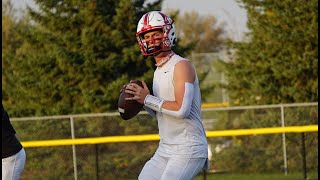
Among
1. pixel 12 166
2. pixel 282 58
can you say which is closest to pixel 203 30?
pixel 282 58

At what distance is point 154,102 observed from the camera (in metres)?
6.44

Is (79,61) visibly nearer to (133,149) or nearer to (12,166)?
(133,149)

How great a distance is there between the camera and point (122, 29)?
813 inches

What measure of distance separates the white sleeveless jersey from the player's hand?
0.39 feet

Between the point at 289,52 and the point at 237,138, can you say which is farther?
the point at 289,52

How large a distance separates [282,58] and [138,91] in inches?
573

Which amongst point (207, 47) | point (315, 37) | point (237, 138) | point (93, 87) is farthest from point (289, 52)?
point (207, 47)

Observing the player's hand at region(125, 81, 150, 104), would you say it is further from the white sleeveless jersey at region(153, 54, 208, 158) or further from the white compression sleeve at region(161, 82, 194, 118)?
the white compression sleeve at region(161, 82, 194, 118)

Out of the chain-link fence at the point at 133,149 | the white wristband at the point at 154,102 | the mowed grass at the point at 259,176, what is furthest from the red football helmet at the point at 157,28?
the mowed grass at the point at 259,176

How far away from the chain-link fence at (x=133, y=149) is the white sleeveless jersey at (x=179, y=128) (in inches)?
360

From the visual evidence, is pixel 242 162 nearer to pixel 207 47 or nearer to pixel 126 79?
pixel 126 79

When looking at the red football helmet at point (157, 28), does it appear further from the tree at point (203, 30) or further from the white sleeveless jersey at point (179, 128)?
the tree at point (203, 30)

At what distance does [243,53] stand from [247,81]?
1.01 m

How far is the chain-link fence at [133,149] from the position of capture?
53.4ft
